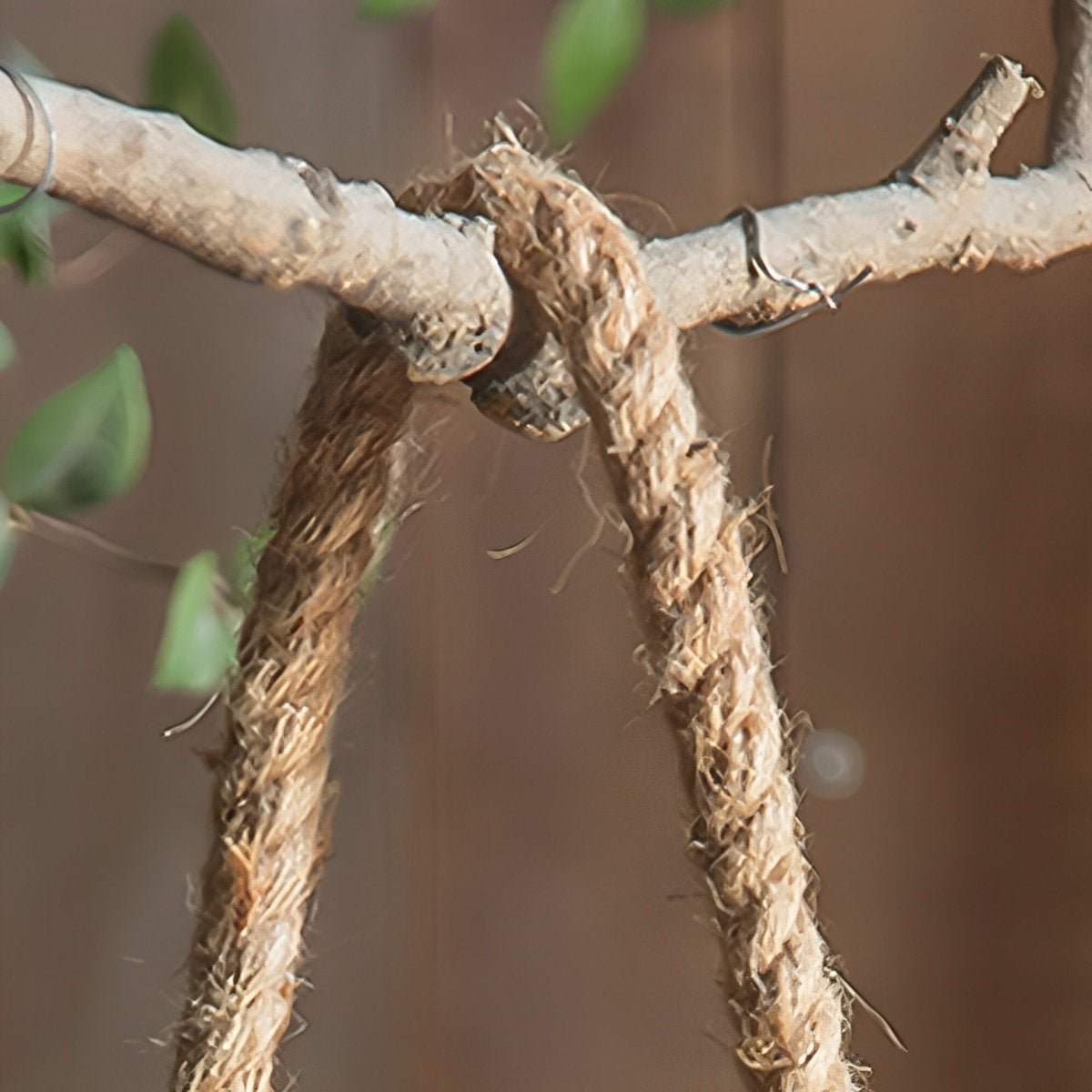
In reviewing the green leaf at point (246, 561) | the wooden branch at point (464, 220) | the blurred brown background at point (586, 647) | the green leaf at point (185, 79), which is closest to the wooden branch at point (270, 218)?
the wooden branch at point (464, 220)

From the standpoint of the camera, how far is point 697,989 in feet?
2.80

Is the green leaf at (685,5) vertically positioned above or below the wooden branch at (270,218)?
above

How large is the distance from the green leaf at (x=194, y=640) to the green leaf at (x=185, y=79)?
6.6 inches

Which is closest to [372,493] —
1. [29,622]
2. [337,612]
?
[337,612]

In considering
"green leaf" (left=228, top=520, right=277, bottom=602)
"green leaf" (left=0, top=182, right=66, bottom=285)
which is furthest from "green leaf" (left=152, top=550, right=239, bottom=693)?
"green leaf" (left=0, top=182, right=66, bottom=285)

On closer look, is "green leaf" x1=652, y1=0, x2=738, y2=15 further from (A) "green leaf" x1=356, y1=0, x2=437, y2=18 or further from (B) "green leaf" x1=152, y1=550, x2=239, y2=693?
(B) "green leaf" x1=152, y1=550, x2=239, y2=693

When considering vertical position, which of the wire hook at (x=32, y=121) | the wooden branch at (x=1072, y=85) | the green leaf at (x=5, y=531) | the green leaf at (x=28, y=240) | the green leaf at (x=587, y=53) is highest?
the wooden branch at (x=1072, y=85)

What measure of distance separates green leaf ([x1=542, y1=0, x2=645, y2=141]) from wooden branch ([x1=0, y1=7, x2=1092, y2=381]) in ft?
0.27

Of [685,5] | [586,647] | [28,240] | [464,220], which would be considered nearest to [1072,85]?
[685,5]

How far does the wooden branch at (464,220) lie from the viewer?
25 cm

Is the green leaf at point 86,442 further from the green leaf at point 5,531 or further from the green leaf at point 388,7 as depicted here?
the green leaf at point 388,7

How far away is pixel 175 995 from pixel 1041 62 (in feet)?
2.39

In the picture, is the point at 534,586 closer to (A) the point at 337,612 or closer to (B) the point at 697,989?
(B) the point at 697,989

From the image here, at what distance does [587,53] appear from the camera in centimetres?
41
